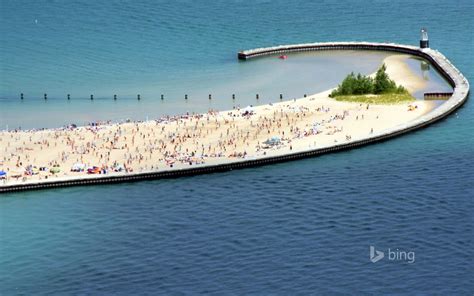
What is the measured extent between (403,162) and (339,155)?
10.5 meters

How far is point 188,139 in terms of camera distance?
181 meters

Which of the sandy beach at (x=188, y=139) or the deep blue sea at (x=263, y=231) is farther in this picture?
the sandy beach at (x=188, y=139)

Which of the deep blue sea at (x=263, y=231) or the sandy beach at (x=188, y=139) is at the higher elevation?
the sandy beach at (x=188, y=139)

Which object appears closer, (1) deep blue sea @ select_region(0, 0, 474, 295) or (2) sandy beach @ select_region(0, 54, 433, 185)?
(1) deep blue sea @ select_region(0, 0, 474, 295)

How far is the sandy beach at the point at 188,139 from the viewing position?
554 ft

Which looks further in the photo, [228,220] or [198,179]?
[198,179]

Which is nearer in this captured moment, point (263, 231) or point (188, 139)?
point (263, 231)

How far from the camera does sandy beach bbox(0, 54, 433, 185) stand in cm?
16875

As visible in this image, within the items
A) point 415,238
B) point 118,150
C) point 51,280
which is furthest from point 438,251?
point 118,150

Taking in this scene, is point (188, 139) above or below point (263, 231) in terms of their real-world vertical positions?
above

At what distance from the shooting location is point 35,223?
14738 centimetres

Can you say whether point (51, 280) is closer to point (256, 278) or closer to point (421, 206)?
point (256, 278)

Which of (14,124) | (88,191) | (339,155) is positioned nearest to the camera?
(88,191)

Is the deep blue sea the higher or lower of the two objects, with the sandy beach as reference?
lower
